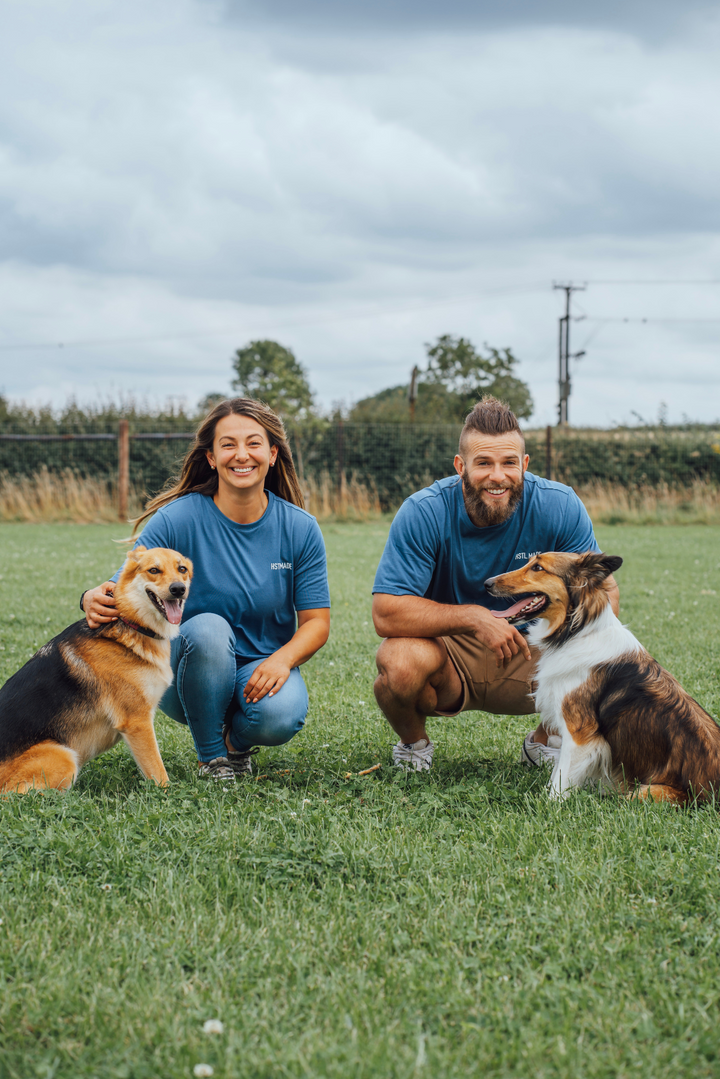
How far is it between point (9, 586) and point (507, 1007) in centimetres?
846

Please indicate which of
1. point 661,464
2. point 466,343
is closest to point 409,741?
point 661,464

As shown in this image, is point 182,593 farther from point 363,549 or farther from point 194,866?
point 363,549

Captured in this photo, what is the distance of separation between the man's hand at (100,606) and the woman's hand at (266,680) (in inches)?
26.2

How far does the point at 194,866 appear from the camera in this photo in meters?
2.86

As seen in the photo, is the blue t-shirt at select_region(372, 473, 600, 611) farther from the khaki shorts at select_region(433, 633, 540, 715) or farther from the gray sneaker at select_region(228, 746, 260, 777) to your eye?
the gray sneaker at select_region(228, 746, 260, 777)

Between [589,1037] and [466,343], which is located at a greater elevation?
[466,343]

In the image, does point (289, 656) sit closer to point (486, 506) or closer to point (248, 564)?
point (248, 564)

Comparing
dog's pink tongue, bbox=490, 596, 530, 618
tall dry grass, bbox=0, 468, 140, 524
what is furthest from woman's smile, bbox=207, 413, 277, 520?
tall dry grass, bbox=0, 468, 140, 524

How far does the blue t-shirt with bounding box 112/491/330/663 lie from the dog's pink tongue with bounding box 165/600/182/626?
1.33 feet

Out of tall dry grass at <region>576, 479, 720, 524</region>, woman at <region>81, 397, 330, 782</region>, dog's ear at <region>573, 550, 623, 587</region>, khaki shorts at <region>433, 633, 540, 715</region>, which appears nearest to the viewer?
dog's ear at <region>573, 550, 623, 587</region>

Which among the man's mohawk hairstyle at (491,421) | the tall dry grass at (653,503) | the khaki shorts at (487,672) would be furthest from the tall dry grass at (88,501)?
the man's mohawk hairstyle at (491,421)

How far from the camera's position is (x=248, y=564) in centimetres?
403

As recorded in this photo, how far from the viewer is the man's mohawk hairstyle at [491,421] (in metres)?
3.90

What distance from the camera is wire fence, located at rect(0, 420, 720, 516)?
67.9 feet
